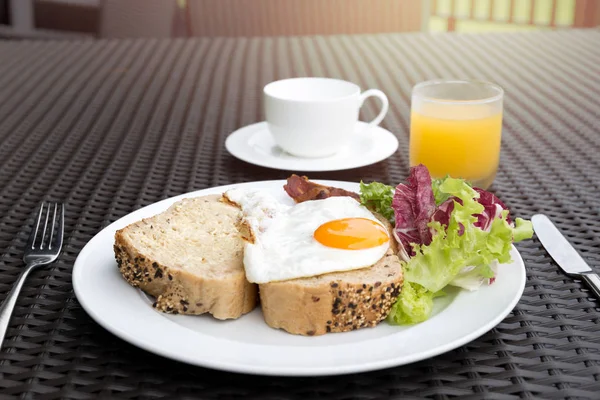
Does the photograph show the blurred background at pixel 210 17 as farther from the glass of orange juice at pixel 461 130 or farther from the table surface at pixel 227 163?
the glass of orange juice at pixel 461 130

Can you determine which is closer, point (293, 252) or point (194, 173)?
point (293, 252)

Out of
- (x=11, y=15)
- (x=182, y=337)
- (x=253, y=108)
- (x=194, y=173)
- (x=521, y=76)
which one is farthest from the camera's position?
(x=11, y=15)

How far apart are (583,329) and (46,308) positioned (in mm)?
772

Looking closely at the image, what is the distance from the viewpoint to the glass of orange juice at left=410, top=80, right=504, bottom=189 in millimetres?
1535

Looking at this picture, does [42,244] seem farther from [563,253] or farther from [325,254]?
[563,253]

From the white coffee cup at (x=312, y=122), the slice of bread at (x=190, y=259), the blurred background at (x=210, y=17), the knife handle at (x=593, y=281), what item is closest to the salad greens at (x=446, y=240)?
the knife handle at (x=593, y=281)

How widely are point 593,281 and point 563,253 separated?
11cm

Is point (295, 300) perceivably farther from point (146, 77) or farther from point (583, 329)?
point (146, 77)

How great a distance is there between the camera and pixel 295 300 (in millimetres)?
971

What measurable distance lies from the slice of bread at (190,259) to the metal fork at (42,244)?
0.16 m

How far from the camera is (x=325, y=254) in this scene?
40.8 inches

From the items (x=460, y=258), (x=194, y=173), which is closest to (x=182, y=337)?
(x=460, y=258)

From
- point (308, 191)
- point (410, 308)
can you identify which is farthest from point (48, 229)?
point (410, 308)

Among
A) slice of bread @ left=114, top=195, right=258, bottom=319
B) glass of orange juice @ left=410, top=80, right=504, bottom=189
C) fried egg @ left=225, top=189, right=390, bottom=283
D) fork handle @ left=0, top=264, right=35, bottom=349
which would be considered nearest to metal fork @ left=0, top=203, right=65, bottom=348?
fork handle @ left=0, top=264, right=35, bottom=349
